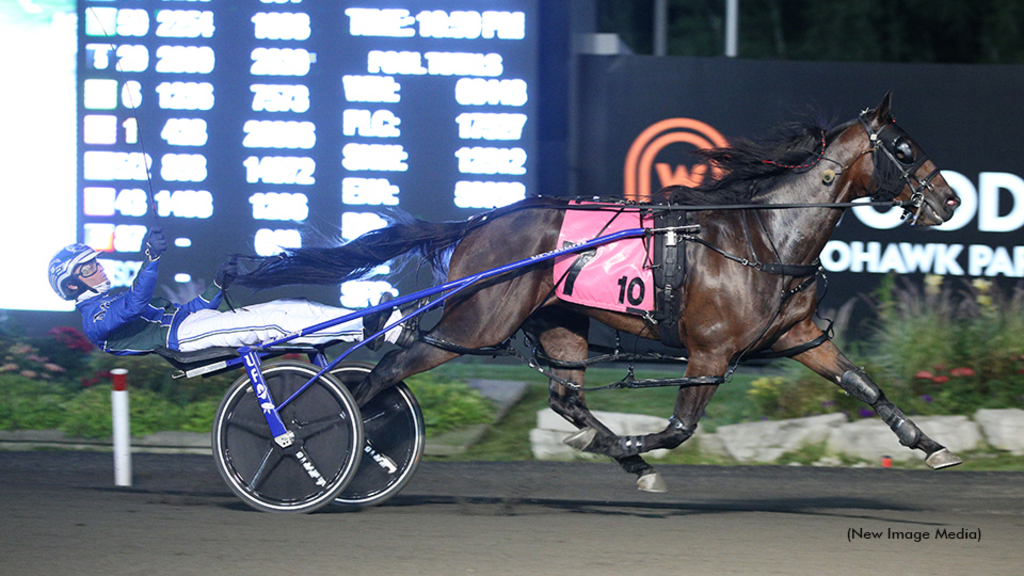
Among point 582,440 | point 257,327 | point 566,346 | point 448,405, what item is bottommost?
point 448,405

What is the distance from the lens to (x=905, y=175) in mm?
5305

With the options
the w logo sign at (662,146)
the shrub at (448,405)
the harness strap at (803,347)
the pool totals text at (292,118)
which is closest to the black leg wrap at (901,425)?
the harness strap at (803,347)

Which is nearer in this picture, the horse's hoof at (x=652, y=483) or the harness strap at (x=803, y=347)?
the harness strap at (x=803, y=347)

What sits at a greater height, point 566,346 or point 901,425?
point 566,346

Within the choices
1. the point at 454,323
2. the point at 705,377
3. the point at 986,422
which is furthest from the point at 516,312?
the point at 986,422

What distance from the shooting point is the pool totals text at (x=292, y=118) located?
893 centimetres

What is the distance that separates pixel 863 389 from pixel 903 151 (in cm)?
113

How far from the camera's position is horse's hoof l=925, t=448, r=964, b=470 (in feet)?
17.2

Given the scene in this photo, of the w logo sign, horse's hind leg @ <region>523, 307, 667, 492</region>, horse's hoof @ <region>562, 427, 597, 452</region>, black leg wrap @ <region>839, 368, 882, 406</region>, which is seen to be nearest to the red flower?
horse's hind leg @ <region>523, 307, 667, 492</region>

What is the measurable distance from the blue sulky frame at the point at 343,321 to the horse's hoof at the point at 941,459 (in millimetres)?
1675

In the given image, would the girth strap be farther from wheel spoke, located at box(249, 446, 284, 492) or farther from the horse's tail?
wheel spoke, located at box(249, 446, 284, 492)

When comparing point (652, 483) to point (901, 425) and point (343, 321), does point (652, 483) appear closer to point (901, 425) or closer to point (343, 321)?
point (901, 425)

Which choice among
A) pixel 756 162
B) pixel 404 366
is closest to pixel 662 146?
pixel 756 162

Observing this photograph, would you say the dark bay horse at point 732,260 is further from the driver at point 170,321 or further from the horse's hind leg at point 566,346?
the driver at point 170,321
